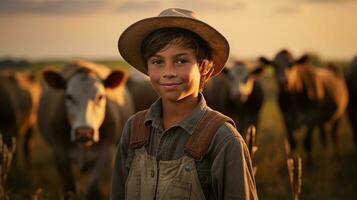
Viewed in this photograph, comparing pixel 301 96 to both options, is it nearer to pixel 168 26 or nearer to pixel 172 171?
pixel 168 26

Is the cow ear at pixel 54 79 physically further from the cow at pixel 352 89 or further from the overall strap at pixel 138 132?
the cow at pixel 352 89

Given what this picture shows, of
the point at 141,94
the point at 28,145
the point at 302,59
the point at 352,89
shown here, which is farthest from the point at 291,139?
the point at 28,145

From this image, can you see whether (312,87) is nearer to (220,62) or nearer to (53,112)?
(53,112)

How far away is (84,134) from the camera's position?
6.15 meters

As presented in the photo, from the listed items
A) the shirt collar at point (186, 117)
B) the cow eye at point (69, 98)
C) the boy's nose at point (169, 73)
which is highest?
the boy's nose at point (169, 73)

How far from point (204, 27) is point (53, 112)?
4818 mm

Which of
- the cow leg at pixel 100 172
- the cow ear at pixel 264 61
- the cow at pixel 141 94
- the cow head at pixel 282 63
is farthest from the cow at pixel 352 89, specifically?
the cow leg at pixel 100 172

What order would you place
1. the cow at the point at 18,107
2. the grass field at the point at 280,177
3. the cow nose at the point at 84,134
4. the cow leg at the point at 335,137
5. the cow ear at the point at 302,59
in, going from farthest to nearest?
the cow ear at the point at 302,59
the cow leg at the point at 335,137
the cow at the point at 18,107
the grass field at the point at 280,177
the cow nose at the point at 84,134

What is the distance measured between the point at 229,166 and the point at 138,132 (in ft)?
1.63

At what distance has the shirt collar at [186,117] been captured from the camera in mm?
2691

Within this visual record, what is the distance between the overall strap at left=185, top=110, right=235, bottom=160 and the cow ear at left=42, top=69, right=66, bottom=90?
4.44 m

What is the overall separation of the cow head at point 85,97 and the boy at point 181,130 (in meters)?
3.41

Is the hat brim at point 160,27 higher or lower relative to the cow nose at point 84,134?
higher

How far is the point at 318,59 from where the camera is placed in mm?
46125
